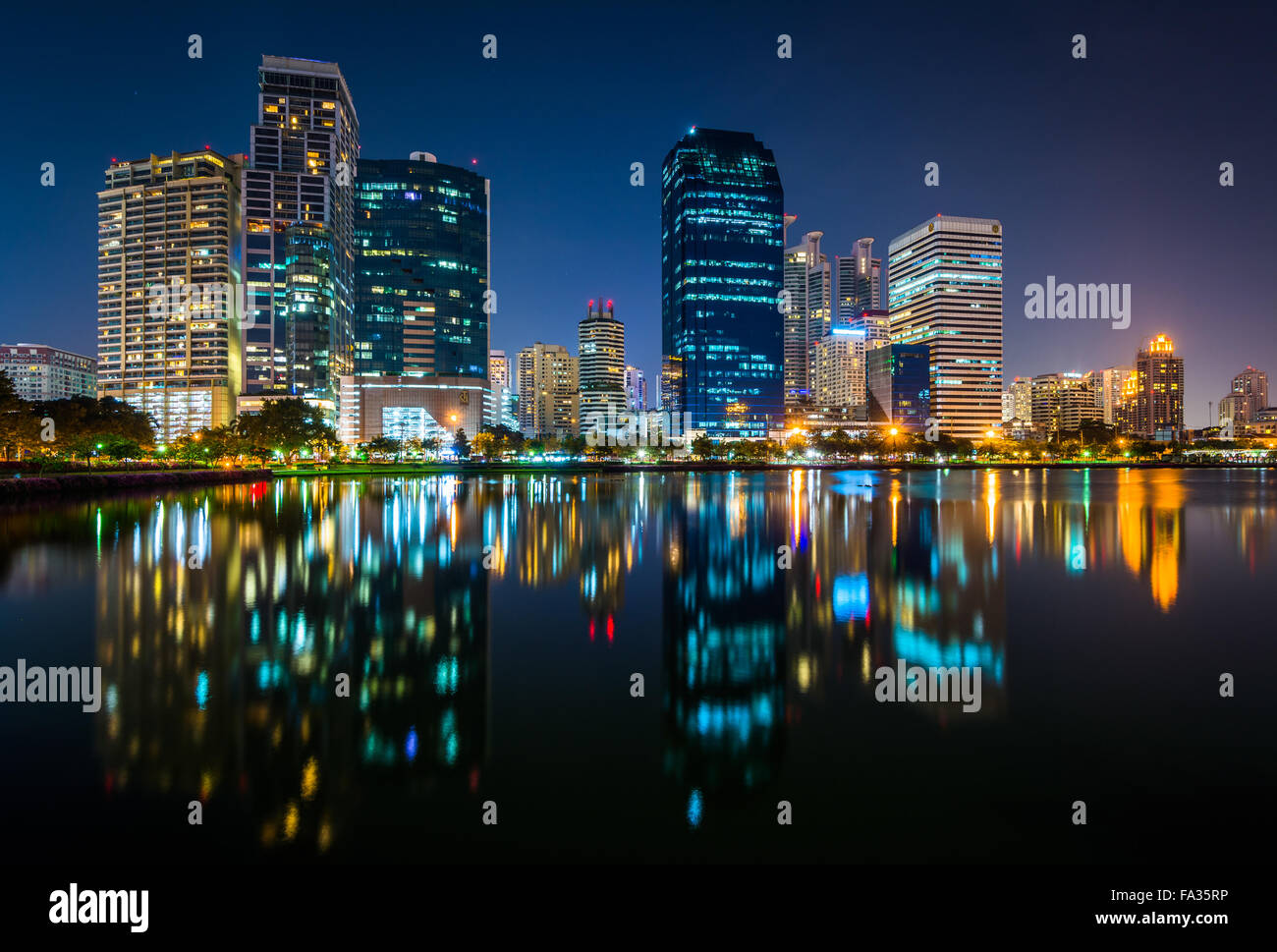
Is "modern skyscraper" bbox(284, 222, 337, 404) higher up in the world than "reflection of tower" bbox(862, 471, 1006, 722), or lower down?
higher up

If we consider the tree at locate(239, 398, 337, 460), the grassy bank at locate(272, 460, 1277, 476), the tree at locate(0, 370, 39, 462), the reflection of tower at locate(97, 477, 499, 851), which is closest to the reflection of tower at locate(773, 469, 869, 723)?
the reflection of tower at locate(97, 477, 499, 851)

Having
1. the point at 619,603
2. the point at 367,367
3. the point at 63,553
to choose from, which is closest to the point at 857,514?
the point at 619,603

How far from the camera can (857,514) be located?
39188mm

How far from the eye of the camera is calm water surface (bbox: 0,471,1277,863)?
6.54m

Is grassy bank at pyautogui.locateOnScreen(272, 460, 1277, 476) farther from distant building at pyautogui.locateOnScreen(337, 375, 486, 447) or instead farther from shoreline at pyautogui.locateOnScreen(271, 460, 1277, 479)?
distant building at pyautogui.locateOnScreen(337, 375, 486, 447)

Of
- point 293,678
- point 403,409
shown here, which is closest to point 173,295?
point 403,409

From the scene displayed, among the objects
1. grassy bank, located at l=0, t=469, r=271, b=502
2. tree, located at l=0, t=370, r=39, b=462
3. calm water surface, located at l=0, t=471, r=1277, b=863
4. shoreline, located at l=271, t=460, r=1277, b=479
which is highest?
tree, located at l=0, t=370, r=39, b=462

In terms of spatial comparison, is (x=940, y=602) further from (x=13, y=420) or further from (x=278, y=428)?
(x=278, y=428)

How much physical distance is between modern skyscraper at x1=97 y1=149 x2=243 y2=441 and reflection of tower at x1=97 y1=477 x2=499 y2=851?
646 feet

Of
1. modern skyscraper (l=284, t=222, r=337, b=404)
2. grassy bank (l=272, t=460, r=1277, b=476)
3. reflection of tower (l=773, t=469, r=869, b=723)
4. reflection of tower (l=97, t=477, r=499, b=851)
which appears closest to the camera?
reflection of tower (l=97, t=477, r=499, b=851)

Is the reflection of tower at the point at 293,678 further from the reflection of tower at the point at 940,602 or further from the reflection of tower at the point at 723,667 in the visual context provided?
the reflection of tower at the point at 940,602

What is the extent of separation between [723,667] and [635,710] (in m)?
2.40

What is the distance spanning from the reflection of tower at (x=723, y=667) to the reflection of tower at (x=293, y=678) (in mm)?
2742
